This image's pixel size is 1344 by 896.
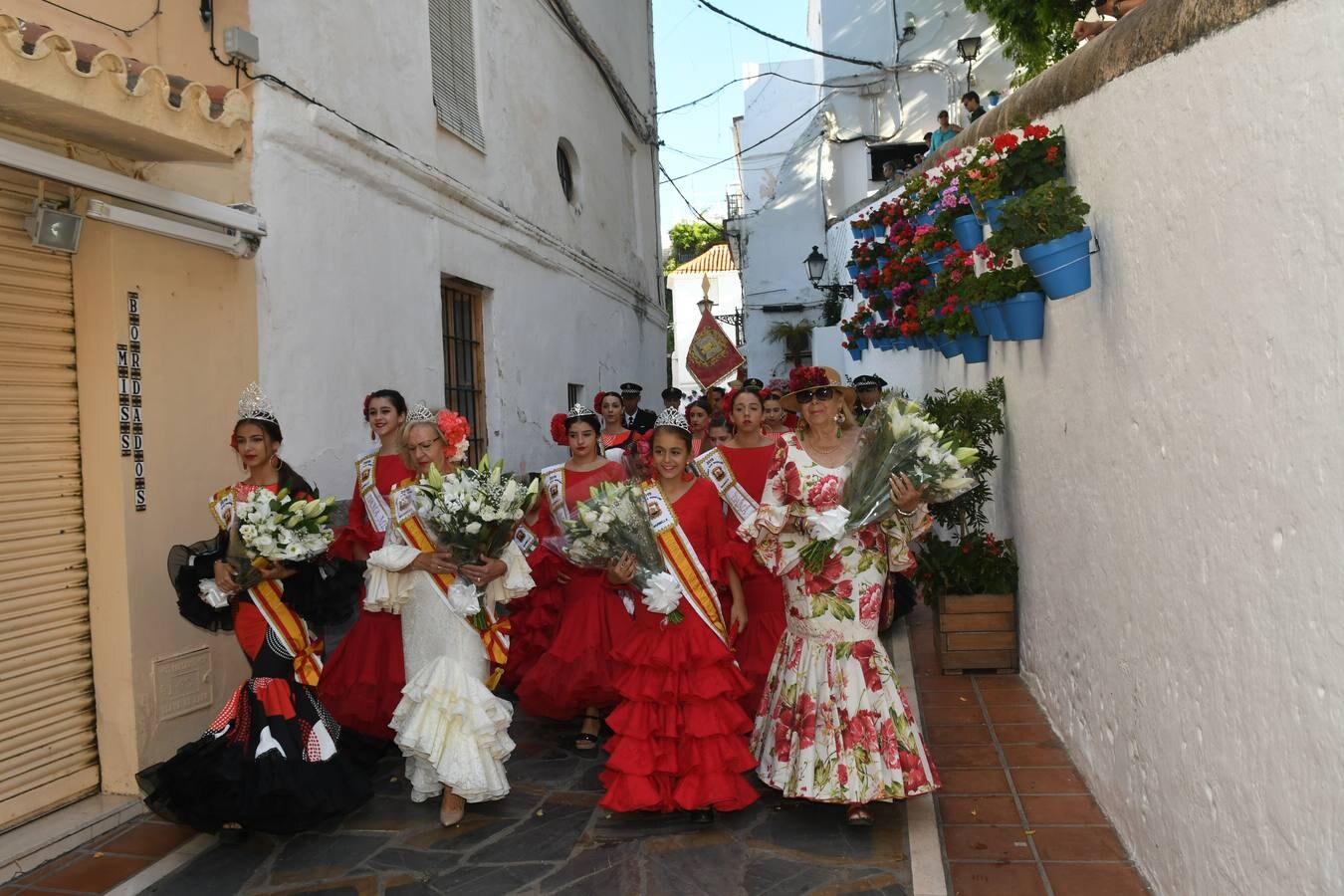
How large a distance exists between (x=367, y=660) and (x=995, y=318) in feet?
13.2

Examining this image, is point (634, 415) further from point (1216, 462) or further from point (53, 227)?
point (1216, 462)

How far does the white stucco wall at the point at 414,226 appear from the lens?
7227 millimetres

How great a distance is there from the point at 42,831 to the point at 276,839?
107 cm

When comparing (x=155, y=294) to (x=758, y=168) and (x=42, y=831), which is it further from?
(x=758, y=168)

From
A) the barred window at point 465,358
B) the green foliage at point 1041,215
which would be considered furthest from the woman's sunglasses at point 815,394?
the barred window at point 465,358

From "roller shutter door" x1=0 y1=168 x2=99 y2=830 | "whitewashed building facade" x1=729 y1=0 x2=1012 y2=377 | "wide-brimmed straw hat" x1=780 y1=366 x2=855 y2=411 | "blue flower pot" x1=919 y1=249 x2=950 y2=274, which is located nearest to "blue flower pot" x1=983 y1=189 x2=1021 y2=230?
"wide-brimmed straw hat" x1=780 y1=366 x2=855 y2=411

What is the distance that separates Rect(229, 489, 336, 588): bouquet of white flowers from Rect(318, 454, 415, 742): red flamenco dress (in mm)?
1082

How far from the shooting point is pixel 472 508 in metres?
5.18

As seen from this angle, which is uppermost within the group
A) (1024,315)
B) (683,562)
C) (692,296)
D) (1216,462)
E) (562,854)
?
(692,296)

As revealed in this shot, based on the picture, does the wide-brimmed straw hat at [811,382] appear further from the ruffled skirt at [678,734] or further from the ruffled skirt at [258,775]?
the ruffled skirt at [258,775]

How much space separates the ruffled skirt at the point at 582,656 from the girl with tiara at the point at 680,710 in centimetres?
115

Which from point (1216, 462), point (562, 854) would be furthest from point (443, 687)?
point (1216, 462)

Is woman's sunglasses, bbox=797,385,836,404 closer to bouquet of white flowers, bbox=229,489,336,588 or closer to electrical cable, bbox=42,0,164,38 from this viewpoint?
bouquet of white flowers, bbox=229,489,336,588

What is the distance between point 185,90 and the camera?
5.38 metres
